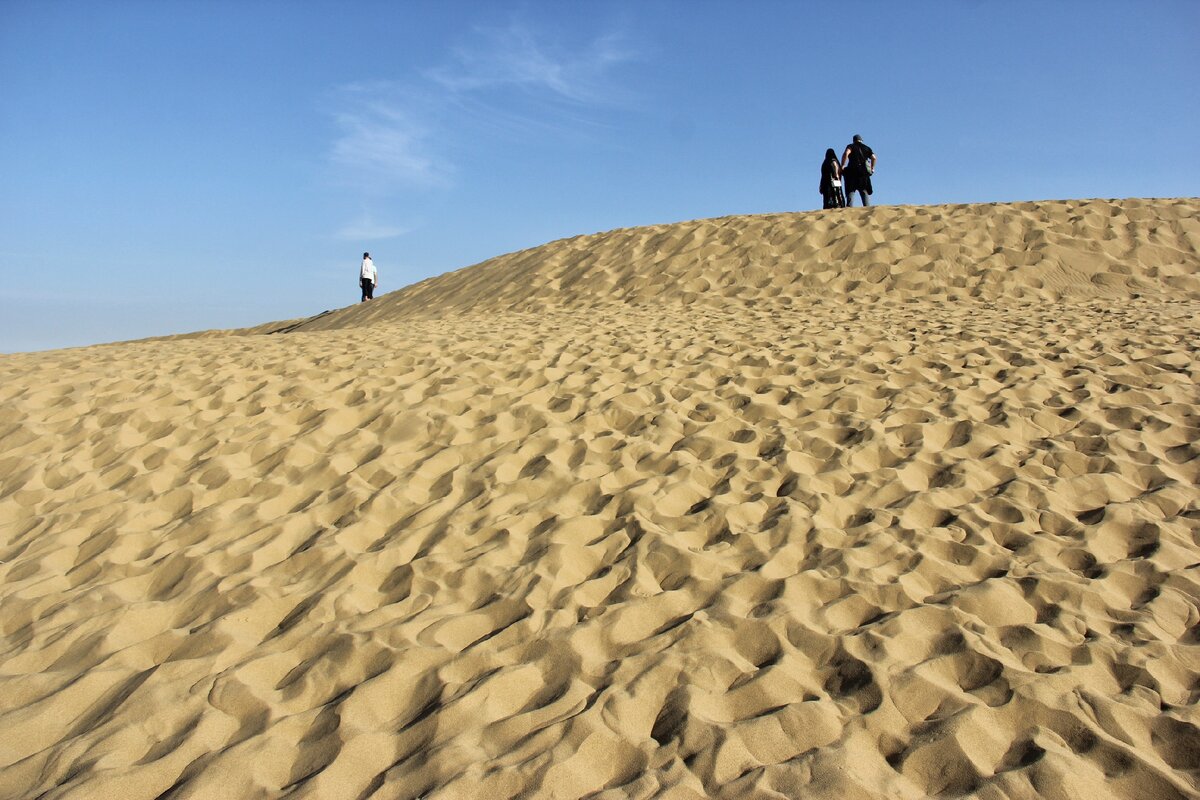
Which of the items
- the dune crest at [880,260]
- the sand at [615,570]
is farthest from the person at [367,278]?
the sand at [615,570]

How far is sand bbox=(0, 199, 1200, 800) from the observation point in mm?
2465

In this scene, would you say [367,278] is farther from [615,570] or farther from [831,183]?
[615,570]

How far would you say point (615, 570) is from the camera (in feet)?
11.4

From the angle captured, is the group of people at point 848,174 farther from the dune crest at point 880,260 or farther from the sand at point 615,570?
the sand at point 615,570

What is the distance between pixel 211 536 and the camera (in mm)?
4008

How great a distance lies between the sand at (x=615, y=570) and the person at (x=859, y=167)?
6.06 meters

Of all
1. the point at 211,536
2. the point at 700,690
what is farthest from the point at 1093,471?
the point at 211,536

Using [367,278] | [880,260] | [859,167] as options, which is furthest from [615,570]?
[367,278]

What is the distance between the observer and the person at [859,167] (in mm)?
12633

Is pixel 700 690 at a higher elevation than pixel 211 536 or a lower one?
lower

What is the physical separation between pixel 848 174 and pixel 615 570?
11116 millimetres

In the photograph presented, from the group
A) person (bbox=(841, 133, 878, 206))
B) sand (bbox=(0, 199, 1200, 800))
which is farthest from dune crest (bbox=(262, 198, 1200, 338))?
sand (bbox=(0, 199, 1200, 800))

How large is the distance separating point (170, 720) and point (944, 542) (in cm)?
324

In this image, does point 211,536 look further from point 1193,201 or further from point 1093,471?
point 1193,201
